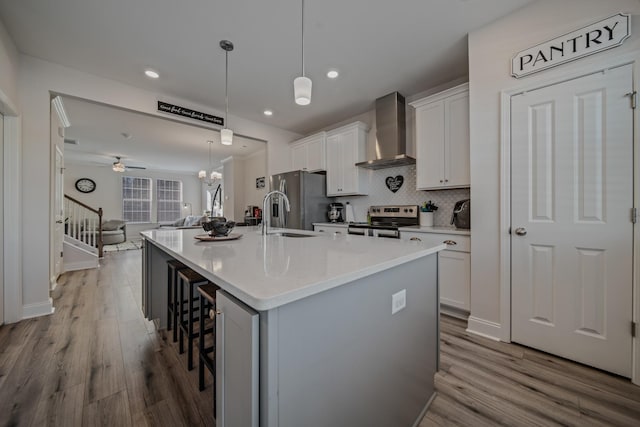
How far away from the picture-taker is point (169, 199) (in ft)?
31.8

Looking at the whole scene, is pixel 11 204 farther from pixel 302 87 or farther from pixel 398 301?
pixel 398 301

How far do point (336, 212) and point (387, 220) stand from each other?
0.96 metres

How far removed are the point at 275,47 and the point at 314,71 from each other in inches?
21.8

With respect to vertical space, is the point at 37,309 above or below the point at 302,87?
below

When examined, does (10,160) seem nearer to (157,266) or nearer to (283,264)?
(157,266)

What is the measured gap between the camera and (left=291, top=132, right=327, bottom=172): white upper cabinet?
13.6 ft

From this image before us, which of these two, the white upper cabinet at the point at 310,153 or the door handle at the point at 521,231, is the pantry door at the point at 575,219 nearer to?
the door handle at the point at 521,231

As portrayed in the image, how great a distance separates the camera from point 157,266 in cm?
219

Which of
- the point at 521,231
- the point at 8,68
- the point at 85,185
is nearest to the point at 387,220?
the point at 521,231

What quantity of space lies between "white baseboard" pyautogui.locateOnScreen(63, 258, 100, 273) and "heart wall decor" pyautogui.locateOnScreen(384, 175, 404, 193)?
550 cm

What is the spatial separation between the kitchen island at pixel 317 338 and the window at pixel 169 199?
9.91 meters

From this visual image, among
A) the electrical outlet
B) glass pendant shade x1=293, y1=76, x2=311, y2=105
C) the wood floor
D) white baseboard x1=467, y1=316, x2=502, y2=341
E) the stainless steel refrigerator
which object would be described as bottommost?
the wood floor

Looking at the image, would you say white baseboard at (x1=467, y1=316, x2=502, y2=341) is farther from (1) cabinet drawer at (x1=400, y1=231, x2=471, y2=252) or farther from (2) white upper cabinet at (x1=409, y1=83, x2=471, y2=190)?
(2) white upper cabinet at (x1=409, y1=83, x2=471, y2=190)

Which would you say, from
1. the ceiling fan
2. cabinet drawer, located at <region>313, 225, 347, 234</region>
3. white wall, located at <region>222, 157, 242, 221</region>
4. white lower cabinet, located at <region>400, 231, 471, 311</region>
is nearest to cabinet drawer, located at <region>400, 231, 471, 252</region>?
white lower cabinet, located at <region>400, 231, 471, 311</region>
